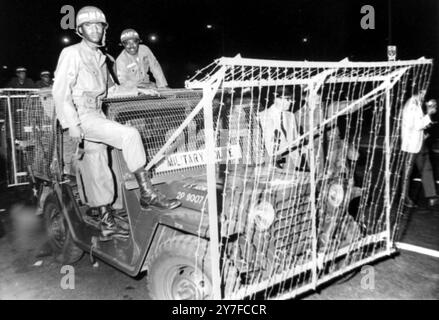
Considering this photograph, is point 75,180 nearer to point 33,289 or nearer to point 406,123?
point 33,289

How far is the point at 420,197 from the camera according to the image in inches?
316

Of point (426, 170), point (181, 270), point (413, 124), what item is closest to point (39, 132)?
point (181, 270)

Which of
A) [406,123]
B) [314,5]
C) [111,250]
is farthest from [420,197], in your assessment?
[314,5]

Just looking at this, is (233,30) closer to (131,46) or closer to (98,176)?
(131,46)

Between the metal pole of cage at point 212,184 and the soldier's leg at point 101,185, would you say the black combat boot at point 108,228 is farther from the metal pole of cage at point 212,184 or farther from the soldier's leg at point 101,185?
the metal pole of cage at point 212,184

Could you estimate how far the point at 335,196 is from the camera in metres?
4.53

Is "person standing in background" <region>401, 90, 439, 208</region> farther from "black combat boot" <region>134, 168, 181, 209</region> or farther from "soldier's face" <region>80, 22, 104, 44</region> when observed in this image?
"soldier's face" <region>80, 22, 104, 44</region>

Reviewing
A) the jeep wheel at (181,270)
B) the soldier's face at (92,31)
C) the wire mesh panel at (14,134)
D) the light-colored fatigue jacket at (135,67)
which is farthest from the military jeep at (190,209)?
the wire mesh panel at (14,134)

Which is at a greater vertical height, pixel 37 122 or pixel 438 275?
pixel 37 122

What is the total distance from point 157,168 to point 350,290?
2.56 metres

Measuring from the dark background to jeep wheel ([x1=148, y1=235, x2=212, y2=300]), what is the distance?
1483cm

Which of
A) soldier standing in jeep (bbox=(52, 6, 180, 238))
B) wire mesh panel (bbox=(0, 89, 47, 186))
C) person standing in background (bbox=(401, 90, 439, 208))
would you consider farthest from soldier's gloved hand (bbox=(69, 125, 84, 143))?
person standing in background (bbox=(401, 90, 439, 208))

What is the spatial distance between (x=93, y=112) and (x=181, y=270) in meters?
2.06

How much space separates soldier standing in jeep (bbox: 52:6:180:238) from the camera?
4.09 meters
